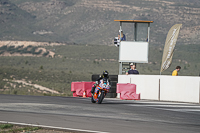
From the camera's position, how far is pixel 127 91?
2138cm

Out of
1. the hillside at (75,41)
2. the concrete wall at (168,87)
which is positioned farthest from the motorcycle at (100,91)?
the hillside at (75,41)

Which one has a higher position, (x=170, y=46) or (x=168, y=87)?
(x=170, y=46)

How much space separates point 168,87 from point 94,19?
512ft

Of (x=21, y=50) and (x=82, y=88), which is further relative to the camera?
(x=21, y=50)

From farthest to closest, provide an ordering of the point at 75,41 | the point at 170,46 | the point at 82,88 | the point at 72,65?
the point at 75,41 → the point at 72,65 → the point at 82,88 → the point at 170,46

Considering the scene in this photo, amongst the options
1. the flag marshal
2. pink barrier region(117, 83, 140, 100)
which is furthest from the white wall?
the flag marshal

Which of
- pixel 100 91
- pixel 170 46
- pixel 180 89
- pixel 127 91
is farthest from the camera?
pixel 170 46

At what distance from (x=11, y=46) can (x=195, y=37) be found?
6583 centimetres

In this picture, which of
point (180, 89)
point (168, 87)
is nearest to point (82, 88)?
point (168, 87)

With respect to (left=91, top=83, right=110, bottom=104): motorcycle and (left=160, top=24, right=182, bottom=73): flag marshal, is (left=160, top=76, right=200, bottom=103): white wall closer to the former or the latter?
(left=160, top=24, right=182, bottom=73): flag marshal

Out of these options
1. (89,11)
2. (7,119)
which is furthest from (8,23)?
(7,119)

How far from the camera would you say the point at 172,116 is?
1274 centimetres

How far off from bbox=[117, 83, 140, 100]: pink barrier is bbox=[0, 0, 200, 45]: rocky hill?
4312 inches

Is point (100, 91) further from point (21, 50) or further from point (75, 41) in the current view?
point (75, 41)
